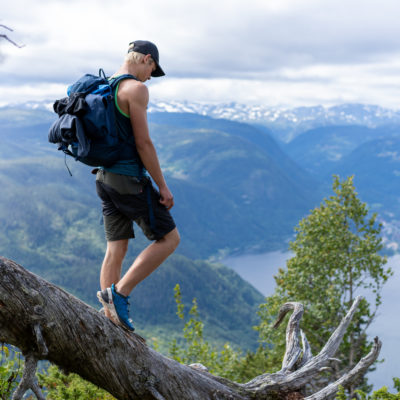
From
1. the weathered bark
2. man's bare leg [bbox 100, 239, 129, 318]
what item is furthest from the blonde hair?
the weathered bark

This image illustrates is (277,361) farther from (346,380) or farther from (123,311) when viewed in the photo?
(123,311)

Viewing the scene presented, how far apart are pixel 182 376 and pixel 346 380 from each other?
2467 millimetres

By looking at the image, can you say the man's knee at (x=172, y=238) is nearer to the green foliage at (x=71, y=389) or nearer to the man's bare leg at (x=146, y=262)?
the man's bare leg at (x=146, y=262)

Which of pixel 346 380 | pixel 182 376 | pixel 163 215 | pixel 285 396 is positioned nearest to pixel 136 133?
pixel 163 215

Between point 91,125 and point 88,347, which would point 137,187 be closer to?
point 91,125

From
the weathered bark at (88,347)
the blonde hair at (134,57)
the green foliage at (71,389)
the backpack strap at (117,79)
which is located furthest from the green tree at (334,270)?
the backpack strap at (117,79)

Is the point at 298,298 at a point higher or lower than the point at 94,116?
lower

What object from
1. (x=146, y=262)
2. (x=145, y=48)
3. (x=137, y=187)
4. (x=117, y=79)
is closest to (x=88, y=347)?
(x=146, y=262)

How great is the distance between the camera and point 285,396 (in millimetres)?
5828

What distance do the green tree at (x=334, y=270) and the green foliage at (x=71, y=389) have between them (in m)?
16.3

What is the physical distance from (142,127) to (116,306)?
6.45 feet

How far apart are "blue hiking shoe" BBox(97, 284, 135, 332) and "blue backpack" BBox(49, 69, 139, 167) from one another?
1.44 metres

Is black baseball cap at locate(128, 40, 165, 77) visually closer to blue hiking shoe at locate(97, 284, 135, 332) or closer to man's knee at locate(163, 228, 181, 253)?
man's knee at locate(163, 228, 181, 253)

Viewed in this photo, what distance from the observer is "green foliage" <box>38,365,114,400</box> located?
233 inches
